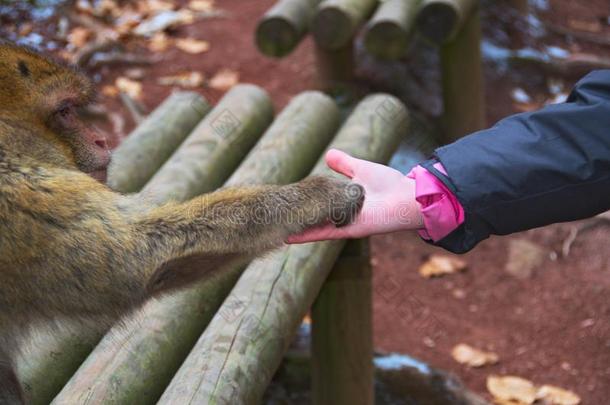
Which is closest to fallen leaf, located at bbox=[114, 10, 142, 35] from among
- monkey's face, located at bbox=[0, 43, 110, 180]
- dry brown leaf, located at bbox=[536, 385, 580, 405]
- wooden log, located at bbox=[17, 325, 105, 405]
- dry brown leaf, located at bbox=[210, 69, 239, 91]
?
dry brown leaf, located at bbox=[210, 69, 239, 91]

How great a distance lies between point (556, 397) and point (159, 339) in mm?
2095

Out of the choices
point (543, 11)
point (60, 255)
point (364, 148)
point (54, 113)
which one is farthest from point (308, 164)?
point (543, 11)

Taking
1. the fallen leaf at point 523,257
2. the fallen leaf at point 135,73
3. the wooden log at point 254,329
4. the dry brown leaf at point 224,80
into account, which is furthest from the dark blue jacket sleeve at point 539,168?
the fallen leaf at point 135,73

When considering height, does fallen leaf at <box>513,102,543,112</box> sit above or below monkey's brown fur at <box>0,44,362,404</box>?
below

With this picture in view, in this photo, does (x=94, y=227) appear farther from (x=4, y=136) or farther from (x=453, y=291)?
(x=453, y=291)

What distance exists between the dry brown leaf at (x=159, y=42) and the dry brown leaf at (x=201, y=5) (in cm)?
50

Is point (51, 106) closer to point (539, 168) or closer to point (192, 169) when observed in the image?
point (192, 169)

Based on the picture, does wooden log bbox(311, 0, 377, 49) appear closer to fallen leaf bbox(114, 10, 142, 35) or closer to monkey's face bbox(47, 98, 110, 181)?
fallen leaf bbox(114, 10, 142, 35)

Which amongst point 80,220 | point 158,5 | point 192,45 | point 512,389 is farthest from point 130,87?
point 80,220

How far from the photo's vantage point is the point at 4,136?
226cm

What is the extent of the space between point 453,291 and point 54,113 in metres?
2.98

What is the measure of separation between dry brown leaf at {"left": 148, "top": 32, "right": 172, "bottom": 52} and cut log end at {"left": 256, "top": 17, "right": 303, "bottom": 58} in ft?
6.09

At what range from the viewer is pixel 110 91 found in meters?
6.32

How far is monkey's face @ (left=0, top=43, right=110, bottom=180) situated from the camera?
2354 millimetres
